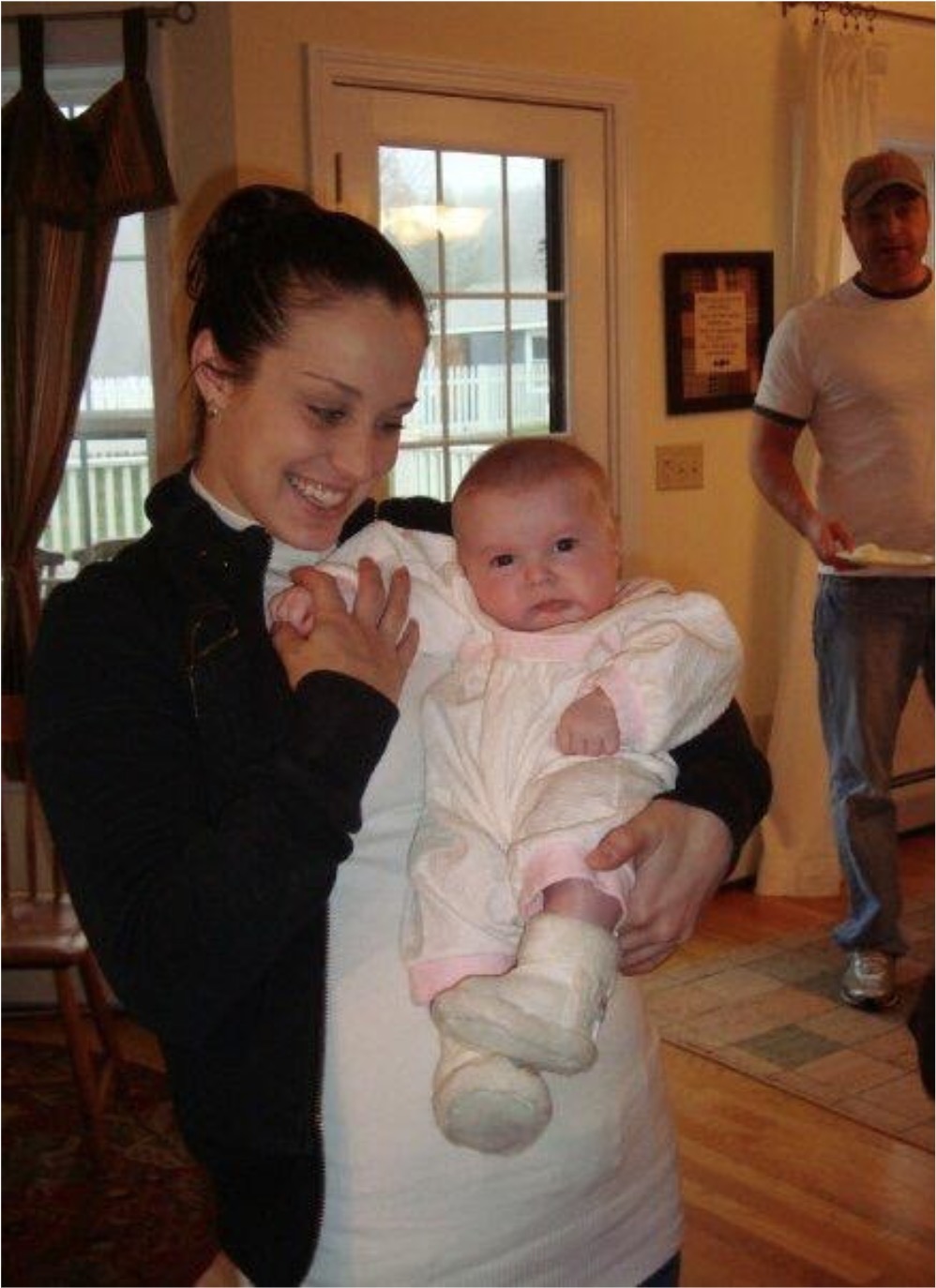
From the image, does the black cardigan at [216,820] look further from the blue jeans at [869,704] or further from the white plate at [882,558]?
the blue jeans at [869,704]

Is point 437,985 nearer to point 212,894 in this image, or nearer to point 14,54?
point 212,894

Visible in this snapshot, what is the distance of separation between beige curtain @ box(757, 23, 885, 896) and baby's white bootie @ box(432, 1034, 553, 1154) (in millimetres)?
3387

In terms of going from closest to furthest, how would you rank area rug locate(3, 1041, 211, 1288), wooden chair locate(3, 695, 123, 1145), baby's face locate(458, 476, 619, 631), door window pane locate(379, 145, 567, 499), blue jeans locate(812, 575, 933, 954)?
baby's face locate(458, 476, 619, 631), area rug locate(3, 1041, 211, 1288), wooden chair locate(3, 695, 123, 1145), blue jeans locate(812, 575, 933, 954), door window pane locate(379, 145, 567, 499)

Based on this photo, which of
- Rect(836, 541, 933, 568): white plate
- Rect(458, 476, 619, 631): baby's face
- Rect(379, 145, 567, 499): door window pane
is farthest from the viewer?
Rect(379, 145, 567, 499): door window pane

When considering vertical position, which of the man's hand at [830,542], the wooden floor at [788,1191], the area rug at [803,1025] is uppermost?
the man's hand at [830,542]

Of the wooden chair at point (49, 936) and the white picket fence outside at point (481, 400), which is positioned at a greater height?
the white picket fence outside at point (481, 400)

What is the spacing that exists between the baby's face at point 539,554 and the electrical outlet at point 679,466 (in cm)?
300

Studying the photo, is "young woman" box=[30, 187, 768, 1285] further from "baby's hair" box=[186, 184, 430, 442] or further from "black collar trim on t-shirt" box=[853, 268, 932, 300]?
"black collar trim on t-shirt" box=[853, 268, 932, 300]

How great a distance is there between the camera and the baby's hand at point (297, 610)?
116 cm

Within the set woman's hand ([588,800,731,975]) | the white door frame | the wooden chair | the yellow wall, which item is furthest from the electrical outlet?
woman's hand ([588,800,731,975])

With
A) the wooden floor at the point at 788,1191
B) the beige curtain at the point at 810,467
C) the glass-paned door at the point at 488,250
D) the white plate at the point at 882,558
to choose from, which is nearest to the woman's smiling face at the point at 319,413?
the wooden floor at the point at 788,1191

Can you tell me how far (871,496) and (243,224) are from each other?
8.13ft

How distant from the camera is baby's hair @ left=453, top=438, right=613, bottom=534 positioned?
138 cm

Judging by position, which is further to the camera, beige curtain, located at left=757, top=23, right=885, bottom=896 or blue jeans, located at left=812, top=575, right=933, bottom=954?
beige curtain, located at left=757, top=23, right=885, bottom=896
